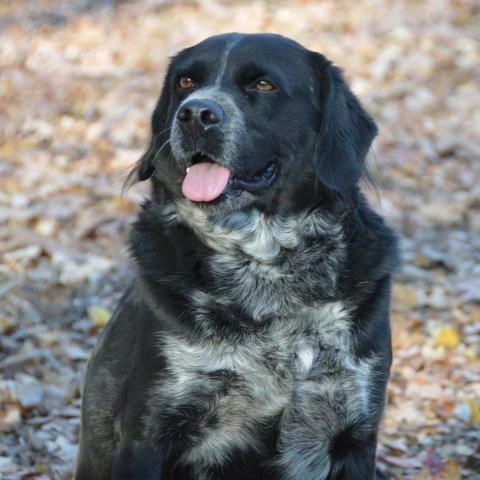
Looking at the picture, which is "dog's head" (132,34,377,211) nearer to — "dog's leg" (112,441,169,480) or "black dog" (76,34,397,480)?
"black dog" (76,34,397,480)

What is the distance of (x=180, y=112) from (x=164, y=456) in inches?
50.2

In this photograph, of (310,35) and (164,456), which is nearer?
(164,456)

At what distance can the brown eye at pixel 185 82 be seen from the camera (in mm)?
3762

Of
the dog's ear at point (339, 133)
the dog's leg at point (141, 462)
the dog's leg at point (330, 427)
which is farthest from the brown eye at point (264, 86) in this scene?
the dog's leg at point (141, 462)

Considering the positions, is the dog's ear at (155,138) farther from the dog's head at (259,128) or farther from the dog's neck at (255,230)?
the dog's neck at (255,230)

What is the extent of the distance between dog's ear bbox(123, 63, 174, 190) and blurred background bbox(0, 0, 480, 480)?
97cm

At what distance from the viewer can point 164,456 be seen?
3273 mm

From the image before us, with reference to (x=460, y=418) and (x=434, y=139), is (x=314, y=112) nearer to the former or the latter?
(x=460, y=418)

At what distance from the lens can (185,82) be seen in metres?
3.78

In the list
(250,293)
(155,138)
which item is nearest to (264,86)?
(155,138)

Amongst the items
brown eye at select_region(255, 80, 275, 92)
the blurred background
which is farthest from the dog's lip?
the blurred background

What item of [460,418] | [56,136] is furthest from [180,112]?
[56,136]

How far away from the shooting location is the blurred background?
4.64 m

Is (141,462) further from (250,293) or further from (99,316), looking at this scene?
(99,316)
